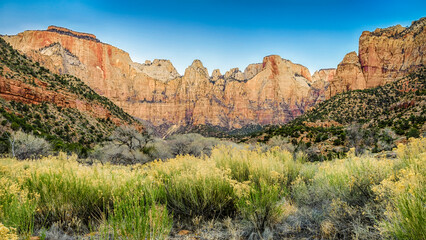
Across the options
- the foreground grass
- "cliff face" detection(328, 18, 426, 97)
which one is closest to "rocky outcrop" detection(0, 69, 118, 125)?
the foreground grass

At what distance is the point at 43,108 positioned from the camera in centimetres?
3525

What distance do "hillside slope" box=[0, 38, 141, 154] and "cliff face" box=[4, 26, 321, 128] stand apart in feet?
293

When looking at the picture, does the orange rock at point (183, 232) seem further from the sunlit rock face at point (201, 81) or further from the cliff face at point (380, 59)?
the sunlit rock face at point (201, 81)

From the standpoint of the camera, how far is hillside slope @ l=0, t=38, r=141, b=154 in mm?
28594

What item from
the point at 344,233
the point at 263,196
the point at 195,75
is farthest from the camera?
the point at 195,75

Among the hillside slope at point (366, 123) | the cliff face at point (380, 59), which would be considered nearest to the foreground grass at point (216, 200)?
the hillside slope at point (366, 123)

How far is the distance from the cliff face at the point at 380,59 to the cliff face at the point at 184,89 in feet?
163

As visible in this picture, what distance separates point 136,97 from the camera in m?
144

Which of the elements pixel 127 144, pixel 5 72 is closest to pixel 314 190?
pixel 127 144

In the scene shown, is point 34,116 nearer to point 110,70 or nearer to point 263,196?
point 263,196

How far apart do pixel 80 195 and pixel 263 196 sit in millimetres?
2959

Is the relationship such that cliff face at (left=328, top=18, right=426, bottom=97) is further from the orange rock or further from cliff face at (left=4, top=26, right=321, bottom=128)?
the orange rock

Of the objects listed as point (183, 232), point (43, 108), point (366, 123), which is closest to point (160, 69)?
point (43, 108)

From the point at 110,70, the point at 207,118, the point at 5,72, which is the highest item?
the point at 110,70
